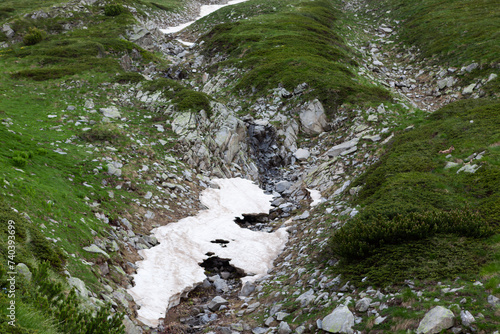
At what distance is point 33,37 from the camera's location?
138ft

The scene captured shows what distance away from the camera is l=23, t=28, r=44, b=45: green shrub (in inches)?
1651

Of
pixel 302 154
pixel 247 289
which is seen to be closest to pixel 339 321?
pixel 247 289

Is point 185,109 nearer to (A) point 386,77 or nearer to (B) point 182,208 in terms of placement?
(B) point 182,208

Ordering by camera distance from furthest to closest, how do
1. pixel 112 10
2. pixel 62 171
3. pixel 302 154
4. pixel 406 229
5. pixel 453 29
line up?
pixel 112 10
pixel 453 29
pixel 302 154
pixel 62 171
pixel 406 229

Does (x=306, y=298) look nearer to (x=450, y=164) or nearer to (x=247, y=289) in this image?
(x=247, y=289)

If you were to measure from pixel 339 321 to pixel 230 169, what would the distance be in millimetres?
17862

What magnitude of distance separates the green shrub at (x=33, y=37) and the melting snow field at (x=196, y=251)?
3837cm

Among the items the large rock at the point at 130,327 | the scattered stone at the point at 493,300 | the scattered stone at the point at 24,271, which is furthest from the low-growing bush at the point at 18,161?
the scattered stone at the point at 493,300

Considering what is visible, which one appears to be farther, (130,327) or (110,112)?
(110,112)

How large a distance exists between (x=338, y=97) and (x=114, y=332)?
89.0ft

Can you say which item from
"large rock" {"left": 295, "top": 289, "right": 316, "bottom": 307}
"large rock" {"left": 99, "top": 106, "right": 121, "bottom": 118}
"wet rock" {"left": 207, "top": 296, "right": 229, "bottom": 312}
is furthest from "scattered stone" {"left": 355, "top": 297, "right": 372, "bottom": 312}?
"large rock" {"left": 99, "top": 106, "right": 121, "bottom": 118}

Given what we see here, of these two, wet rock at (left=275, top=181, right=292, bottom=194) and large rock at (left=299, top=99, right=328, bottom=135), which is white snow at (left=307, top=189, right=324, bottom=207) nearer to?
wet rock at (left=275, top=181, right=292, bottom=194)

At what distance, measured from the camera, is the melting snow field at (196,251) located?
39.7ft

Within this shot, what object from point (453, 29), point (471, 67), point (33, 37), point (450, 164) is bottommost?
point (450, 164)
